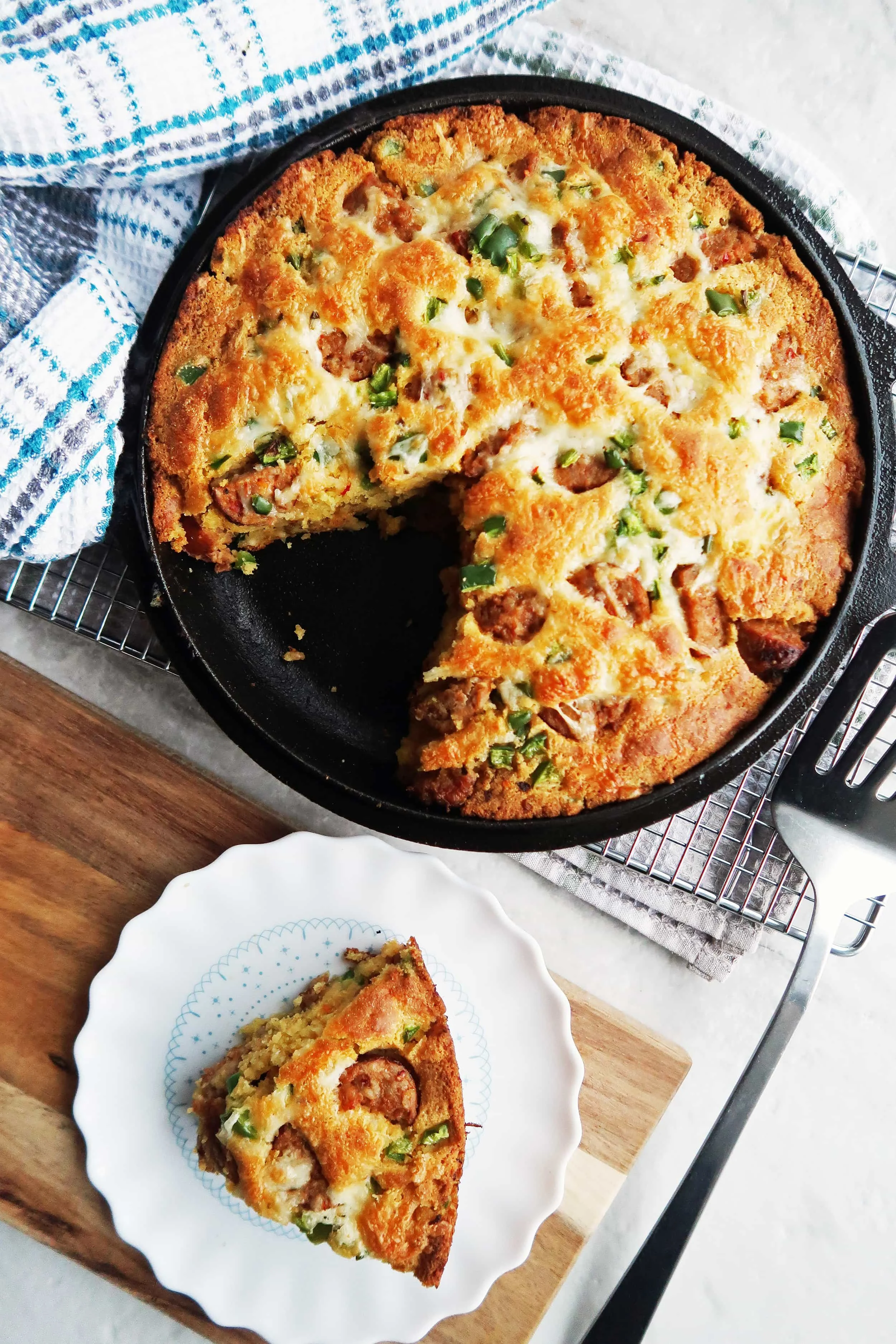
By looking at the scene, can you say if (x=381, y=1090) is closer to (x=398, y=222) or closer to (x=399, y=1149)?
(x=399, y=1149)

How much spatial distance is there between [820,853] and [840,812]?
0.52 feet

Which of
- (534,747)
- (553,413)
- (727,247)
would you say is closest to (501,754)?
(534,747)

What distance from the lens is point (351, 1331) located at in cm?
349

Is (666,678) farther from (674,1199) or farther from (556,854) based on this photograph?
(674,1199)

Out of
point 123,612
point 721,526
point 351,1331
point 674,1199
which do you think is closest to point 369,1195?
point 351,1331

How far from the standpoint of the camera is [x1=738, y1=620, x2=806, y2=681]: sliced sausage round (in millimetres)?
3055

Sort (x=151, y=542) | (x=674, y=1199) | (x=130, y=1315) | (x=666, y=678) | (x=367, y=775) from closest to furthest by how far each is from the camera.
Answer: (x=666, y=678) < (x=151, y=542) < (x=367, y=775) < (x=674, y=1199) < (x=130, y=1315)

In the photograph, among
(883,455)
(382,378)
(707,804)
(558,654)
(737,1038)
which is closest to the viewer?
(558,654)

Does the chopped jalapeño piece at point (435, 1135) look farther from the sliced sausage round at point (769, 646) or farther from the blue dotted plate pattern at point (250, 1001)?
the sliced sausage round at point (769, 646)

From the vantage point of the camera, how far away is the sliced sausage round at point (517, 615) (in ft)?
9.79

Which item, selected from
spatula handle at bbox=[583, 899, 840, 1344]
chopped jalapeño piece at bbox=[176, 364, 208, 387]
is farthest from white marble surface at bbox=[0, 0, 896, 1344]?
chopped jalapeño piece at bbox=[176, 364, 208, 387]

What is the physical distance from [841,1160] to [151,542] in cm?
367

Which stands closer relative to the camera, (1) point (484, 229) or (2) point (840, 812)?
(1) point (484, 229)

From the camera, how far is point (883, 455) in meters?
3.15
